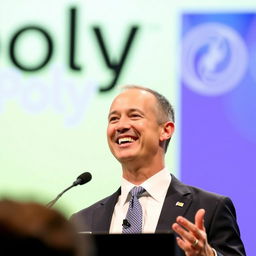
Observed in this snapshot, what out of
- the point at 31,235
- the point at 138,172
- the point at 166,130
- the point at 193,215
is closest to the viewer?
the point at 31,235

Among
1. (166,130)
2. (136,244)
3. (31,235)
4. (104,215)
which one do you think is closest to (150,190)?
(104,215)

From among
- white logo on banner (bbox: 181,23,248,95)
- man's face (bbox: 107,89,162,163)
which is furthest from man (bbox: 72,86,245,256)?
white logo on banner (bbox: 181,23,248,95)

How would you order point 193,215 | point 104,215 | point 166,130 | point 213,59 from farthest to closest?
point 213,59 < point 166,130 < point 104,215 < point 193,215

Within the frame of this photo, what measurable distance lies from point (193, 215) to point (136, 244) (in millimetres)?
1111

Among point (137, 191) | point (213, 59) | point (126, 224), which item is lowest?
point (126, 224)

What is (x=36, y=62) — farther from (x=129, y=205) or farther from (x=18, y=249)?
(x=18, y=249)

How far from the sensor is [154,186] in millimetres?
2975

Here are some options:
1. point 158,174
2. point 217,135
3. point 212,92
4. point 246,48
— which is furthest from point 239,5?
point 158,174

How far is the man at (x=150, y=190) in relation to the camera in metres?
2.72

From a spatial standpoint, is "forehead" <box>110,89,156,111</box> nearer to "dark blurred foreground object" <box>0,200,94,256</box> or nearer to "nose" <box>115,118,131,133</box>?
"nose" <box>115,118,131,133</box>

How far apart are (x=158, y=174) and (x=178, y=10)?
1294mm

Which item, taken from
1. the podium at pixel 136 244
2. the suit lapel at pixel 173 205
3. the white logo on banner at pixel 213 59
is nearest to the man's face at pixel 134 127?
the suit lapel at pixel 173 205

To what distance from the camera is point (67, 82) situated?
12.8ft

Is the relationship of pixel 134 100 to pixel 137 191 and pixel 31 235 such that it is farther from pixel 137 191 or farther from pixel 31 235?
pixel 31 235
